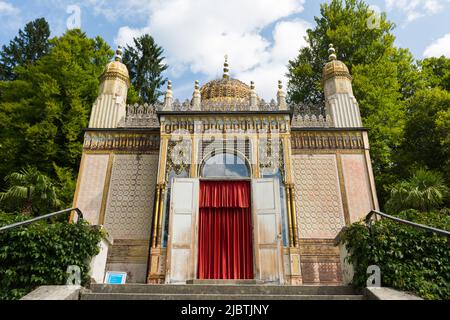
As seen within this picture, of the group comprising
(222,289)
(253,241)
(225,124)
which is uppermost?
(225,124)

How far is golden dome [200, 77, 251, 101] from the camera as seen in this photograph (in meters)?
14.1

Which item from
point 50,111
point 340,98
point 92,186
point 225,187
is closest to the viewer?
point 225,187

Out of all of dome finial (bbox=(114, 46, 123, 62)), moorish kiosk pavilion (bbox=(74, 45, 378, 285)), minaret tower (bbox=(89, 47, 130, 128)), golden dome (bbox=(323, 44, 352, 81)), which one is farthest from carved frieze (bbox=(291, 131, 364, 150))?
dome finial (bbox=(114, 46, 123, 62))

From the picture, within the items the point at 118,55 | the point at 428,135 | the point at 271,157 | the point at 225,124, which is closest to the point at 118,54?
the point at 118,55

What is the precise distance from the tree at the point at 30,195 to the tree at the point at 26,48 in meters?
15.0

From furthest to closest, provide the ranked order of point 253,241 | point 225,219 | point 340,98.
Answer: point 340,98, point 225,219, point 253,241

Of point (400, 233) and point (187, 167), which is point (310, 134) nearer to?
point (187, 167)

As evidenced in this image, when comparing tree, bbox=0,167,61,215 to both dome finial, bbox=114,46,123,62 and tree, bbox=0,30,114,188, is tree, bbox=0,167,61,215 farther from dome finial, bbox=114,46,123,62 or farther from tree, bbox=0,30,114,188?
dome finial, bbox=114,46,123,62

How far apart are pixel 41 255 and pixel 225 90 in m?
10.3

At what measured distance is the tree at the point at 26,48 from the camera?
928 inches

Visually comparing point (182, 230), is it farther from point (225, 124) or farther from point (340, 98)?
point (340, 98)

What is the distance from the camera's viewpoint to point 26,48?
24750 mm

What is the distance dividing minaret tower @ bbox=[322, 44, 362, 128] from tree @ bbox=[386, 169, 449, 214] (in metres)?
3.02
